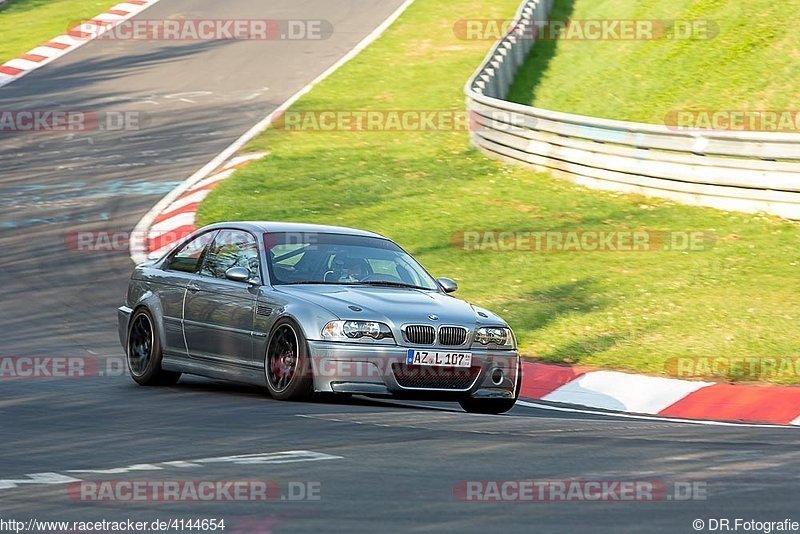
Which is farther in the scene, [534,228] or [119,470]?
[534,228]

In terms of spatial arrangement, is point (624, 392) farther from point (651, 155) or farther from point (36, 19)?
point (36, 19)

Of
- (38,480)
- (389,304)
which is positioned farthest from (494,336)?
(38,480)

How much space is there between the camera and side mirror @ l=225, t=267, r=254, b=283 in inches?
438

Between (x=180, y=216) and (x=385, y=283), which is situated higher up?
(x=385, y=283)

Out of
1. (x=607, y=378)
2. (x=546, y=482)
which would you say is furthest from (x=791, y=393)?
(x=546, y=482)

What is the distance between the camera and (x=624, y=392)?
12.1 metres

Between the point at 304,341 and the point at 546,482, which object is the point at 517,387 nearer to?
the point at 304,341

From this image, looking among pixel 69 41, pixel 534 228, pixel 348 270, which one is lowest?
pixel 534 228

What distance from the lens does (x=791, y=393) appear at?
11523 millimetres

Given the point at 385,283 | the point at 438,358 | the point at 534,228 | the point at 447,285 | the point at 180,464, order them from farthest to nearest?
the point at 534,228 → the point at 447,285 → the point at 385,283 → the point at 438,358 → the point at 180,464

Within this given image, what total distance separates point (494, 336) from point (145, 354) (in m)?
3.15

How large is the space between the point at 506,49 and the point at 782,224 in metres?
13.5

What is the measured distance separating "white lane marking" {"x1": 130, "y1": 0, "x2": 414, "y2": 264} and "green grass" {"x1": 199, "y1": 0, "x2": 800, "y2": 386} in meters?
0.36

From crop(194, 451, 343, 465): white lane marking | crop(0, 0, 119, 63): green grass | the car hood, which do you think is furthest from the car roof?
crop(0, 0, 119, 63): green grass
